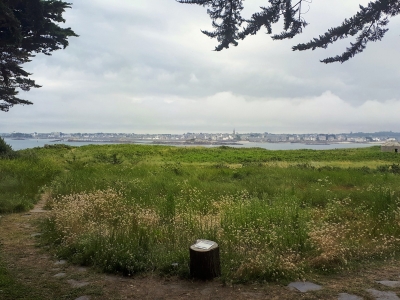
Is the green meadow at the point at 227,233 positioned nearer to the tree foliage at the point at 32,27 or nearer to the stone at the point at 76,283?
the stone at the point at 76,283

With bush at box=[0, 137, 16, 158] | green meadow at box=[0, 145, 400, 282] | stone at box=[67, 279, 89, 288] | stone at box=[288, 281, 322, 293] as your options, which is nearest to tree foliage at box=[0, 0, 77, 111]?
green meadow at box=[0, 145, 400, 282]

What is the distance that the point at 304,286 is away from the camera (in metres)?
4.18

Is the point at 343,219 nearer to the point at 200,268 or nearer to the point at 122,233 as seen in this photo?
the point at 200,268

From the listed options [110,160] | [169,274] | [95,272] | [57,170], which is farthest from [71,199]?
[110,160]

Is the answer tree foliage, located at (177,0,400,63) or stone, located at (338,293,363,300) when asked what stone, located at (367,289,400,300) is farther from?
tree foliage, located at (177,0,400,63)

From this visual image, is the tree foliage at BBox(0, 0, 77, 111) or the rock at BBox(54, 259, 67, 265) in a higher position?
the tree foliage at BBox(0, 0, 77, 111)

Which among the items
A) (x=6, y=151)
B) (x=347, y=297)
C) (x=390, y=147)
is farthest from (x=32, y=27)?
(x=390, y=147)

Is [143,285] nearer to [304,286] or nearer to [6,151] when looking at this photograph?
[304,286]

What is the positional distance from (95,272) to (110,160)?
17386mm

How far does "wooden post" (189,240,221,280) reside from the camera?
14.1 ft

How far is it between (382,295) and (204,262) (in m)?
2.11

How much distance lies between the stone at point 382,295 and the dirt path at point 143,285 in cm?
5

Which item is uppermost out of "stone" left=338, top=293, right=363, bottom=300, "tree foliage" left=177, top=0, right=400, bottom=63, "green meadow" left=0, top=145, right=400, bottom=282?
"tree foliage" left=177, top=0, right=400, bottom=63

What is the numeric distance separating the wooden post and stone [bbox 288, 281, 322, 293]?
37.2 inches
